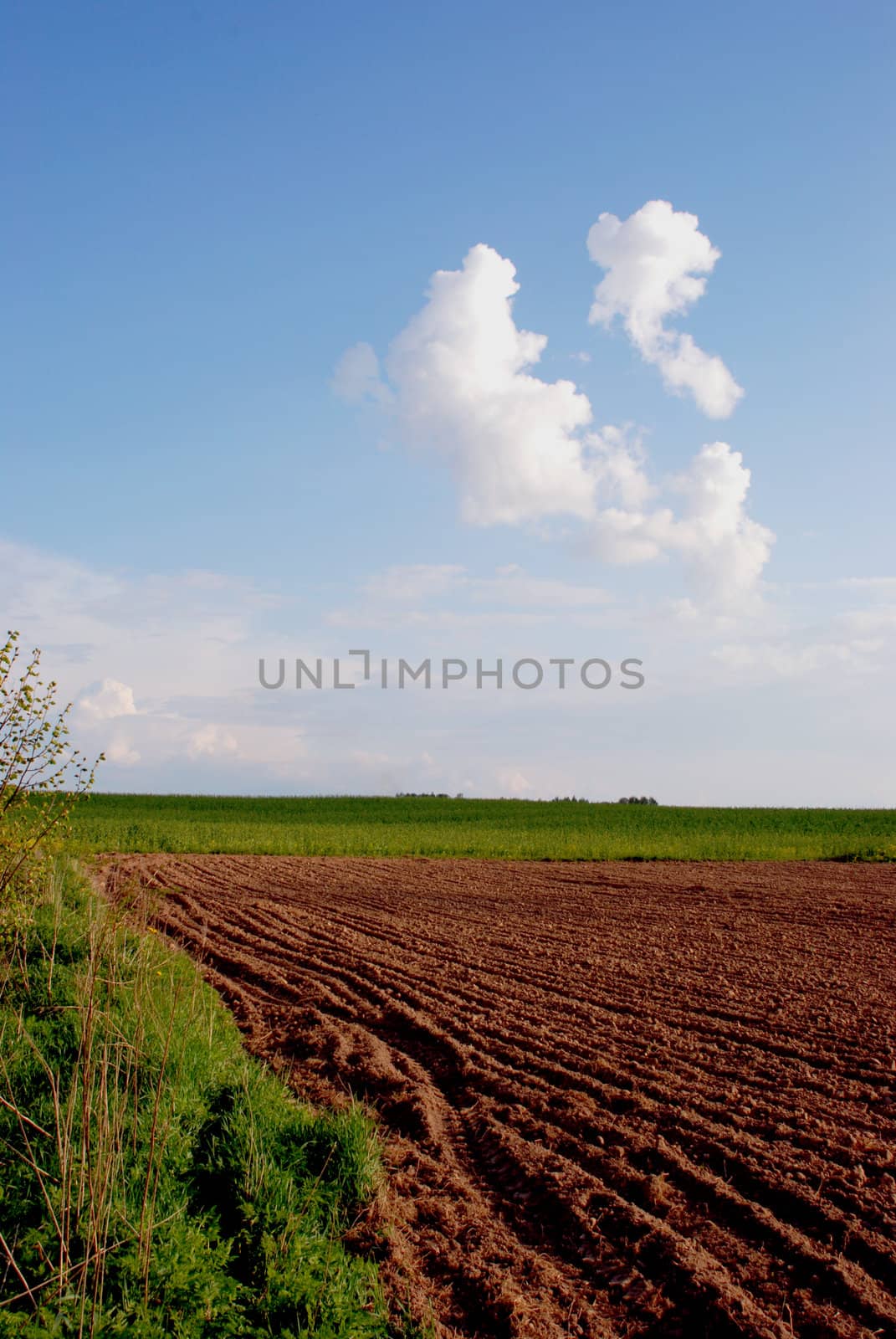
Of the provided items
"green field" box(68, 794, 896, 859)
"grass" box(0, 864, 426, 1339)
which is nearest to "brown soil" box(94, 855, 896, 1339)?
"grass" box(0, 864, 426, 1339)

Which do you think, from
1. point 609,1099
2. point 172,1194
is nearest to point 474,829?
point 609,1099

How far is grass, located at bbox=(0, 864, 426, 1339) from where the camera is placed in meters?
3.85

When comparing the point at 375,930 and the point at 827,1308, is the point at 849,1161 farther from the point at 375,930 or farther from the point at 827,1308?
the point at 375,930

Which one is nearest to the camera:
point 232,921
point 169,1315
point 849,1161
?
point 169,1315

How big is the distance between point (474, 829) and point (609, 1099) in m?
31.4

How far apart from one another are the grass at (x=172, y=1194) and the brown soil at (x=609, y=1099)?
430mm

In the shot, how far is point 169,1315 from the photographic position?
3.81 m

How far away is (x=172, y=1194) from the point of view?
4.67m

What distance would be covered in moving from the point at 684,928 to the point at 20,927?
917 cm

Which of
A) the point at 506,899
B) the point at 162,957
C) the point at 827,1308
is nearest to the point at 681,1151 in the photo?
the point at 827,1308

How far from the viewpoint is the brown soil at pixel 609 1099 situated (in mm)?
4258

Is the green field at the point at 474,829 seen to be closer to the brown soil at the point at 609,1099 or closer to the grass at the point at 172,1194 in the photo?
the brown soil at the point at 609,1099

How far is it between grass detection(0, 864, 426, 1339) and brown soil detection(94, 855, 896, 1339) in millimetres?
430

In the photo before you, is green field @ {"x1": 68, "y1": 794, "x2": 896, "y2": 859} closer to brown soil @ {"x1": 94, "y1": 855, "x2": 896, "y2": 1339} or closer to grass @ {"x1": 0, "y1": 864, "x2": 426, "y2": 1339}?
brown soil @ {"x1": 94, "y1": 855, "x2": 896, "y2": 1339}
